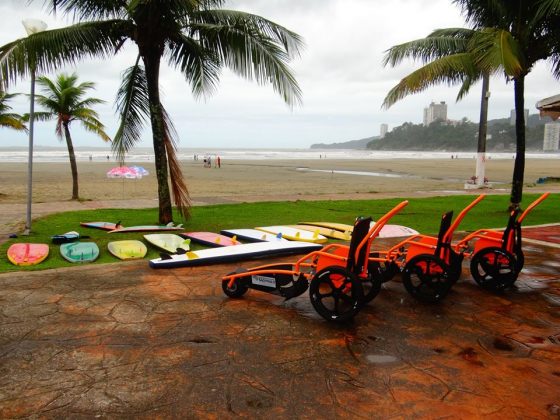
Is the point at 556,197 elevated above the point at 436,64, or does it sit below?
below

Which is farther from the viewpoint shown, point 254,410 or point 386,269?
point 386,269

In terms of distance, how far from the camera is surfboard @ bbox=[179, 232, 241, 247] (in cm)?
781

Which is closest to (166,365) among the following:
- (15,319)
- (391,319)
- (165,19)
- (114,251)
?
(15,319)

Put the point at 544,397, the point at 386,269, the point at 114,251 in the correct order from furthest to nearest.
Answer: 1. the point at 114,251
2. the point at 386,269
3. the point at 544,397

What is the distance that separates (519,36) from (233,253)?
8.86 m

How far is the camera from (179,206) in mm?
9461

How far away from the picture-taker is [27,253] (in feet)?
22.2

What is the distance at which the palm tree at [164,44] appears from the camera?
8.21 metres

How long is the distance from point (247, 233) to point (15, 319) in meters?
4.63

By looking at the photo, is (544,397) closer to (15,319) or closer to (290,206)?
(15,319)

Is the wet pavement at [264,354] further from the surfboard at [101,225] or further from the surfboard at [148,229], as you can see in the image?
the surfboard at [101,225]

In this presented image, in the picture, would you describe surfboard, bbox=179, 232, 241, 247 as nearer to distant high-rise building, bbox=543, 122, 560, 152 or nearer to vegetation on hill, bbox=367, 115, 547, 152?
vegetation on hill, bbox=367, 115, 547, 152

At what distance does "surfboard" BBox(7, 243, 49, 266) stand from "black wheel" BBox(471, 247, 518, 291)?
5981mm

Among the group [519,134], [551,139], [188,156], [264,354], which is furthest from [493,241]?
[551,139]
